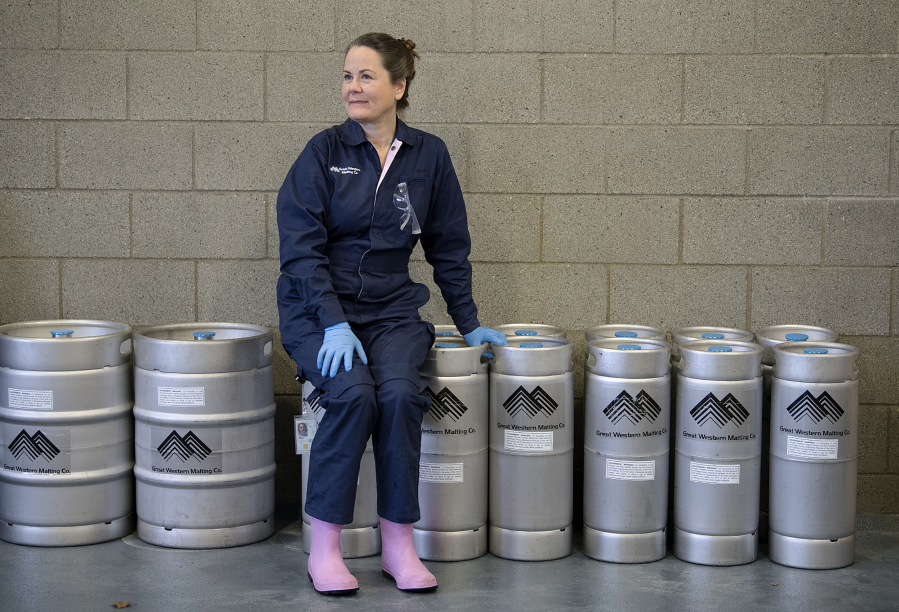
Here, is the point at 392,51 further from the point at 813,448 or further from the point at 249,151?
the point at 813,448

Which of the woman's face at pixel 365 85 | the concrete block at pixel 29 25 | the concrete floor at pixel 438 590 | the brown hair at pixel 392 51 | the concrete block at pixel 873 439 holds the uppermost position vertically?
the concrete block at pixel 29 25

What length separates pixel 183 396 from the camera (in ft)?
9.44

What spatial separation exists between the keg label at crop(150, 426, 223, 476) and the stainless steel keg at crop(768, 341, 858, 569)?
174 cm

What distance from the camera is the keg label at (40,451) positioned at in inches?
114

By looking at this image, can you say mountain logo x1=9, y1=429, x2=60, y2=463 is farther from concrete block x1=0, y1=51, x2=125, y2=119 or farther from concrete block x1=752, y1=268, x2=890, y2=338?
concrete block x1=752, y1=268, x2=890, y2=338

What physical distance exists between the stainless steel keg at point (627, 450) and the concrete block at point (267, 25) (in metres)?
1.50

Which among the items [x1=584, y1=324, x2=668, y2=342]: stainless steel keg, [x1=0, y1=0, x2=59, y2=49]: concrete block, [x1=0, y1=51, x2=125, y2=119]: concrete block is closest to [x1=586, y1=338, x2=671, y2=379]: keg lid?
[x1=584, y1=324, x2=668, y2=342]: stainless steel keg

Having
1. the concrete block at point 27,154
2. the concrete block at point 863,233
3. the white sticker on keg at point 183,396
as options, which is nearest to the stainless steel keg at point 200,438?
the white sticker on keg at point 183,396

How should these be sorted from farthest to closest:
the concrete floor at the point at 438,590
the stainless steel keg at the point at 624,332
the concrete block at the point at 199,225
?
the concrete block at the point at 199,225, the stainless steel keg at the point at 624,332, the concrete floor at the point at 438,590

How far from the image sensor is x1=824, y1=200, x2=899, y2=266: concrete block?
334 centimetres

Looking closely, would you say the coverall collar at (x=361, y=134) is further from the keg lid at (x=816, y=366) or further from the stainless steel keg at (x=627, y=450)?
the keg lid at (x=816, y=366)

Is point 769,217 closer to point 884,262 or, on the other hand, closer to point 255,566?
point 884,262

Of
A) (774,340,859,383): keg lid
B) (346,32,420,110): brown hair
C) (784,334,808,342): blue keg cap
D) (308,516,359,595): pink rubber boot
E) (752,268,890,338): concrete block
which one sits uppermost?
(346,32,420,110): brown hair

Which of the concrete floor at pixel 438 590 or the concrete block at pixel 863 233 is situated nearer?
the concrete floor at pixel 438 590
